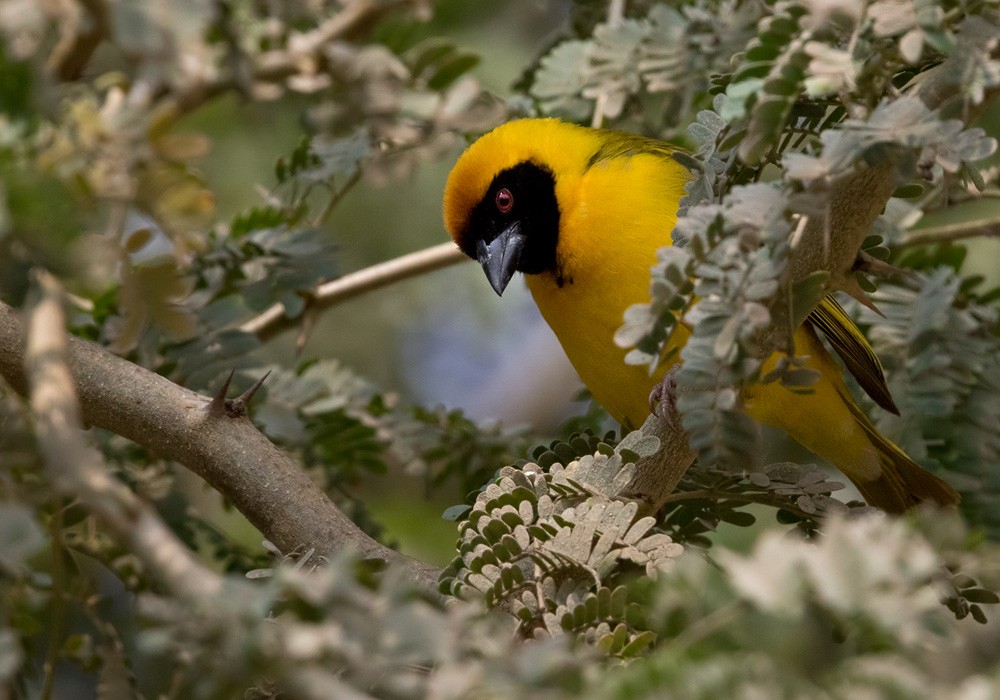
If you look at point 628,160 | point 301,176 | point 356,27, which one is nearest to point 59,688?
point 301,176

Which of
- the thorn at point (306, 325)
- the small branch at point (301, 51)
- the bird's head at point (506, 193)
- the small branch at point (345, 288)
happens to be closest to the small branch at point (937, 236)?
the bird's head at point (506, 193)

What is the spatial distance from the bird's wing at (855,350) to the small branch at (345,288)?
0.95 meters

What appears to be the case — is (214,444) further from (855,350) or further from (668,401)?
(855,350)

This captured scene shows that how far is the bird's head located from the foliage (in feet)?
0.54

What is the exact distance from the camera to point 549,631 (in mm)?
1563

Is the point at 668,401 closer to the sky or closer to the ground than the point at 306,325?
closer to the sky

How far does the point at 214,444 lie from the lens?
190 cm

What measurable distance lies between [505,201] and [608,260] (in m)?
0.52

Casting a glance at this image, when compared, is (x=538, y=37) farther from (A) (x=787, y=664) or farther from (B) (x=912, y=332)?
(A) (x=787, y=664)

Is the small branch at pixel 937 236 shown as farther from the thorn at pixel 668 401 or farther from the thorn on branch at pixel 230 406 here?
the thorn on branch at pixel 230 406

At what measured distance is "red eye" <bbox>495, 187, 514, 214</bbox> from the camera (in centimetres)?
306

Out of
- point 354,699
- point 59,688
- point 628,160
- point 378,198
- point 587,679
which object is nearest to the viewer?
point 354,699

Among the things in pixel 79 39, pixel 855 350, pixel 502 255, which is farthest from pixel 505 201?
pixel 79 39

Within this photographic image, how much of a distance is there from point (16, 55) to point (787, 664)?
93 cm
